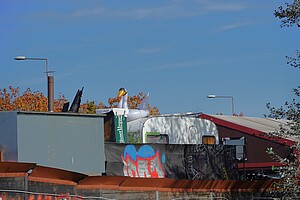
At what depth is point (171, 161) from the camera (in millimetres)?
21766

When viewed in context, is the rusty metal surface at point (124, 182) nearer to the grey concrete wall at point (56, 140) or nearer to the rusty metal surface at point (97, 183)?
the rusty metal surface at point (97, 183)

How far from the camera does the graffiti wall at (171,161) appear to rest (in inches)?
790

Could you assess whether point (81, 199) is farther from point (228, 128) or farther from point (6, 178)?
point (228, 128)

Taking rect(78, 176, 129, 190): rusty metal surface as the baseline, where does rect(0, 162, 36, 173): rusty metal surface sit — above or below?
above

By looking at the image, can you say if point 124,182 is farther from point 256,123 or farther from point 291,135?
point 256,123

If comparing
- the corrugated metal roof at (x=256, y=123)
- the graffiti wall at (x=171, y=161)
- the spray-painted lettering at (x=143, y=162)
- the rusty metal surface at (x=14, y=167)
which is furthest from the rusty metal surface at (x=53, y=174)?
the corrugated metal roof at (x=256, y=123)

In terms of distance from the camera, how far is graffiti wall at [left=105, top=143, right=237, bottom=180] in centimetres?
2006

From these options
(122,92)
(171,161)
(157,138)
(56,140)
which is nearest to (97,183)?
(56,140)

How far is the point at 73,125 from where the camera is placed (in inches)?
719

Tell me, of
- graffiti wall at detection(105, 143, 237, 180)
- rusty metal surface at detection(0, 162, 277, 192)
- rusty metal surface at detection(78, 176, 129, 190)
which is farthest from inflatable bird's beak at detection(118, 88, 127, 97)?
rusty metal surface at detection(78, 176, 129, 190)

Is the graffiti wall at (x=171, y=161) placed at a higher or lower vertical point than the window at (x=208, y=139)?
lower

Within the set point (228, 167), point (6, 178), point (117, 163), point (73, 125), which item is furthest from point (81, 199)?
point (228, 167)

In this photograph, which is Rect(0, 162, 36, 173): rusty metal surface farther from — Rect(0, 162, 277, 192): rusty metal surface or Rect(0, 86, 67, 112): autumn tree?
Rect(0, 86, 67, 112): autumn tree

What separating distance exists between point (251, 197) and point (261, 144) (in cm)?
1579
